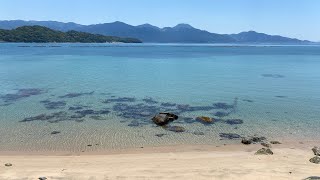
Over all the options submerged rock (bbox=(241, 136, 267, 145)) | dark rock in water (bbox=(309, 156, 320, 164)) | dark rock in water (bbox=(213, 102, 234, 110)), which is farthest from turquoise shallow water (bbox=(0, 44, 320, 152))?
dark rock in water (bbox=(309, 156, 320, 164))

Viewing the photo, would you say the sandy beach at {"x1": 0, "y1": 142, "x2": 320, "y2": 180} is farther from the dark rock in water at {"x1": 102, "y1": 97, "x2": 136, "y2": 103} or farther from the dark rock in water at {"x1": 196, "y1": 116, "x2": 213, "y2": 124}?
the dark rock in water at {"x1": 102, "y1": 97, "x2": 136, "y2": 103}

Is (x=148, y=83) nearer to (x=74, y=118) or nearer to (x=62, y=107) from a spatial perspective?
(x=62, y=107)

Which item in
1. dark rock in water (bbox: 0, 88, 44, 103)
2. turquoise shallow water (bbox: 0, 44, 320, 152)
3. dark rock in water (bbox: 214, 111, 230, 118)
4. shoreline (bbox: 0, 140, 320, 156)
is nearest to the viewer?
shoreline (bbox: 0, 140, 320, 156)

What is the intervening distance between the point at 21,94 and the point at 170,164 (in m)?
29.9

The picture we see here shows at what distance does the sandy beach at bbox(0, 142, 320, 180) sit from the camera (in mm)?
16766

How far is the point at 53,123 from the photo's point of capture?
29.0 meters

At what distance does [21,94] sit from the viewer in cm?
4269

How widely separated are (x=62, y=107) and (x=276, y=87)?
30.8 metres

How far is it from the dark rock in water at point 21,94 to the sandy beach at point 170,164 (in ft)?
60.8

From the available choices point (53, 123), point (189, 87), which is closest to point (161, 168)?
point (53, 123)

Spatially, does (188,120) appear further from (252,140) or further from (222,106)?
(222,106)

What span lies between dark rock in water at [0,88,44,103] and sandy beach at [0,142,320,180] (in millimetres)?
18543

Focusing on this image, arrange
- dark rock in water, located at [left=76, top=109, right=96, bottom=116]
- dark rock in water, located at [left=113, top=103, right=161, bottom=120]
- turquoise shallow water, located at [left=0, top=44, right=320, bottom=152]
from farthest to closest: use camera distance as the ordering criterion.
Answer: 1. dark rock in water, located at [left=76, top=109, right=96, bottom=116]
2. dark rock in water, located at [left=113, top=103, right=161, bottom=120]
3. turquoise shallow water, located at [left=0, top=44, right=320, bottom=152]

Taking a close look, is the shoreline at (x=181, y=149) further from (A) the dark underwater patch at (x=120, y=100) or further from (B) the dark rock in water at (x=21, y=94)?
(B) the dark rock in water at (x=21, y=94)
